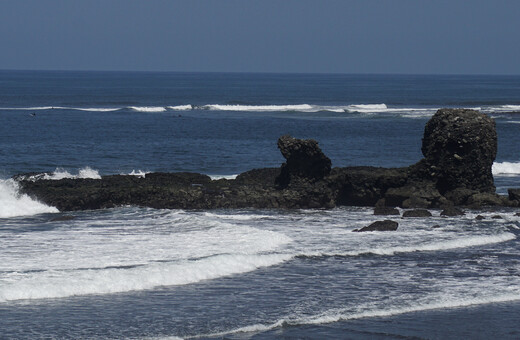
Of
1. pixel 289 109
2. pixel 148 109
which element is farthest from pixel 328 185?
pixel 289 109

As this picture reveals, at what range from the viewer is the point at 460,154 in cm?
2848

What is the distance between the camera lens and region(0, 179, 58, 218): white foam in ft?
82.2

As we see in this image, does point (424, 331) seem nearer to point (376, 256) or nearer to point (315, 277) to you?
point (315, 277)

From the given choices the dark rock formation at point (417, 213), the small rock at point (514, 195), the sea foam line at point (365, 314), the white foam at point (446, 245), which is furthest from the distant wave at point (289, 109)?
the sea foam line at point (365, 314)

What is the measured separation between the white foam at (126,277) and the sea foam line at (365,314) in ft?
11.4

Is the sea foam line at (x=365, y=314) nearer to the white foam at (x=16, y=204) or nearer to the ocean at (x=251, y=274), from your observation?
the ocean at (x=251, y=274)

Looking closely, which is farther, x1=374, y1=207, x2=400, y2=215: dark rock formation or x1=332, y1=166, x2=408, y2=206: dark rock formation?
x1=332, y1=166, x2=408, y2=206: dark rock formation

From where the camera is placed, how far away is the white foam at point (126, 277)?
1567 centimetres

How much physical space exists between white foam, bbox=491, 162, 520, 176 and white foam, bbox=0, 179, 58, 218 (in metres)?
22.9

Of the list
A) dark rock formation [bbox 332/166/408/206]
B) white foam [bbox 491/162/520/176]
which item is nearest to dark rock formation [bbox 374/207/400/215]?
Result: dark rock formation [bbox 332/166/408/206]

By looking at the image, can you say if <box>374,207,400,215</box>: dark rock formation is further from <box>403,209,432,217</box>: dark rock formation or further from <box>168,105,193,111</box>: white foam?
<box>168,105,193,111</box>: white foam

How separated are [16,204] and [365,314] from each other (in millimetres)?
14437

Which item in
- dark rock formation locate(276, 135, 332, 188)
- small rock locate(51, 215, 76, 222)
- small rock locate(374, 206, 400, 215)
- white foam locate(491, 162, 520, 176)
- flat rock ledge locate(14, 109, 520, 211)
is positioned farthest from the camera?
white foam locate(491, 162, 520, 176)

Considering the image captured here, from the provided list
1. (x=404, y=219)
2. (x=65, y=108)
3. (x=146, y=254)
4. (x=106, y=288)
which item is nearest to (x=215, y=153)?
(x=404, y=219)
